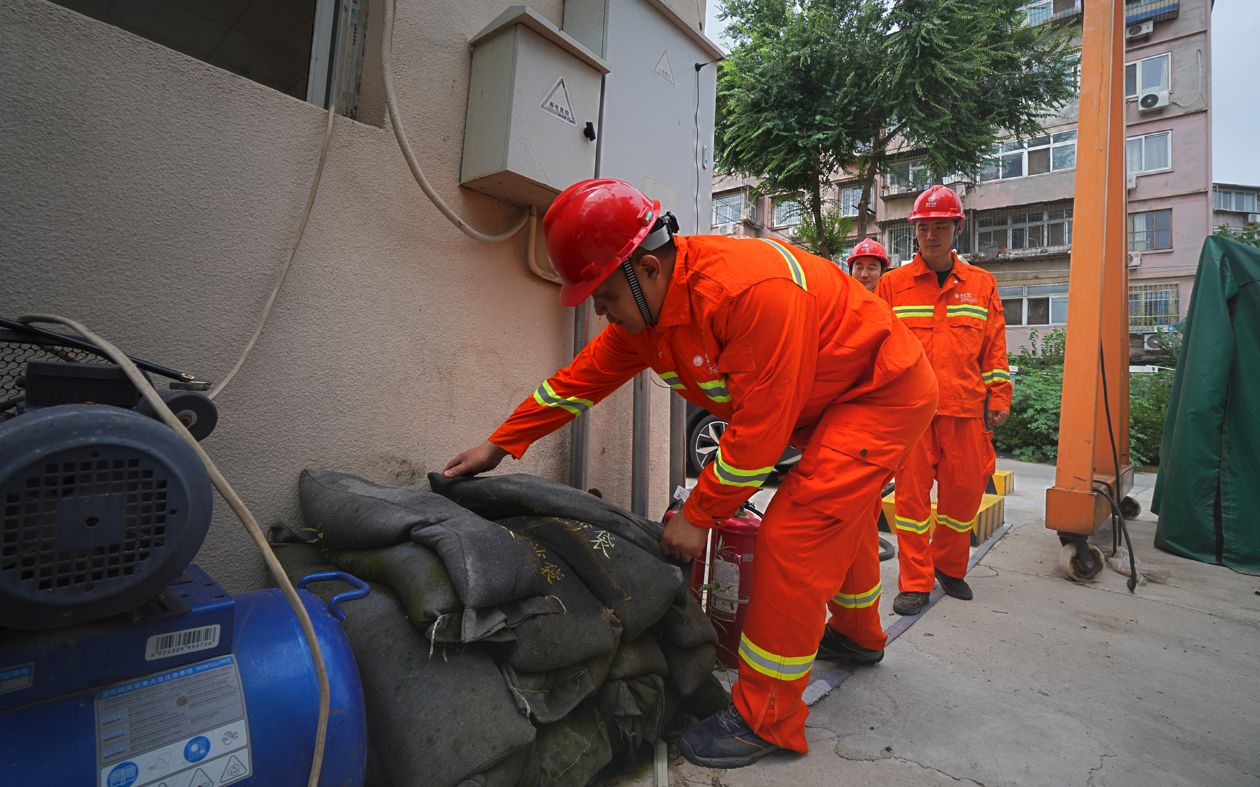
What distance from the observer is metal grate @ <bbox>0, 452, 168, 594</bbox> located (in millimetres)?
792

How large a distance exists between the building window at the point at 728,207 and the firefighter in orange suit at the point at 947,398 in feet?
69.4

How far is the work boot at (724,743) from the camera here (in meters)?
1.65

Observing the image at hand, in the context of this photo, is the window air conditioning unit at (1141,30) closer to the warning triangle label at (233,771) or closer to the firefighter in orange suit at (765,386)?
the firefighter in orange suit at (765,386)

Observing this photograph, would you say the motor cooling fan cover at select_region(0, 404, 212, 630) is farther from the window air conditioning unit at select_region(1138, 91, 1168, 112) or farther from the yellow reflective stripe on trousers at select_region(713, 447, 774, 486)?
the window air conditioning unit at select_region(1138, 91, 1168, 112)

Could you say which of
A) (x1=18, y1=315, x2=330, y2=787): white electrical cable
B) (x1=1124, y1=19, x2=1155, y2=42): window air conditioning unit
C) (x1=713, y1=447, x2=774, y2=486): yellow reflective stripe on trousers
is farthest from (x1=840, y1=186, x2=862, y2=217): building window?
(x1=18, y1=315, x2=330, y2=787): white electrical cable

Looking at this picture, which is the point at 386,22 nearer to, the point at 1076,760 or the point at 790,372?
Answer: the point at 790,372

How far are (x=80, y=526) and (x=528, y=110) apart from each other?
1.92m

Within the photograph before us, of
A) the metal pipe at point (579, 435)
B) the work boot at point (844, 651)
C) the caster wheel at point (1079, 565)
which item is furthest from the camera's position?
the caster wheel at point (1079, 565)

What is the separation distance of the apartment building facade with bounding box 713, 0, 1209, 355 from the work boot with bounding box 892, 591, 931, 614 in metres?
16.3

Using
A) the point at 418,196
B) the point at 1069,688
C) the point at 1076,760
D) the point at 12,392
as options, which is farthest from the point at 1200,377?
the point at 12,392

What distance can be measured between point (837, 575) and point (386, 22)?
7.56 ft

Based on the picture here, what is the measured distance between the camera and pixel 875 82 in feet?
33.2

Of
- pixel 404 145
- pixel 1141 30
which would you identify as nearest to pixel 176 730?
pixel 404 145

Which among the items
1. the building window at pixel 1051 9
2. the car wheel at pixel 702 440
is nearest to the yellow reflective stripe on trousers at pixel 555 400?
the car wheel at pixel 702 440
